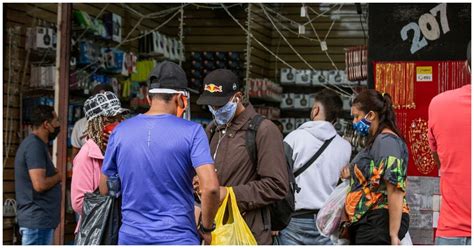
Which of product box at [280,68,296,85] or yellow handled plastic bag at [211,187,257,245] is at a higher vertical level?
product box at [280,68,296,85]

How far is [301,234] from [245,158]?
4.76 ft

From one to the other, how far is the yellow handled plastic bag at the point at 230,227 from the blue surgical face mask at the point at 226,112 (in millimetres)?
483

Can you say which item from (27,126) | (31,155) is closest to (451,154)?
(31,155)

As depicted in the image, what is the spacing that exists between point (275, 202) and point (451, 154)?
101cm

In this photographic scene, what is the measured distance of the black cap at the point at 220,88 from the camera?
16.0 ft

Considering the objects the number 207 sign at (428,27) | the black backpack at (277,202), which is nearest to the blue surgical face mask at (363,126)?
the black backpack at (277,202)

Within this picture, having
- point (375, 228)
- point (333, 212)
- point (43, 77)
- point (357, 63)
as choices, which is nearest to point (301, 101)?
point (43, 77)

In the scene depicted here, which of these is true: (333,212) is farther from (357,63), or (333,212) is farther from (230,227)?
(357,63)

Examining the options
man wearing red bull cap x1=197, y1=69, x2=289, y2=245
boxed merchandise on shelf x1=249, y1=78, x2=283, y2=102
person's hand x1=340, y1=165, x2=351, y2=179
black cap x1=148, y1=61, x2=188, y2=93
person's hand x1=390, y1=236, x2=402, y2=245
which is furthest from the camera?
boxed merchandise on shelf x1=249, y1=78, x2=283, y2=102

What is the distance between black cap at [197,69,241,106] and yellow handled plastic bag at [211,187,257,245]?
53 cm

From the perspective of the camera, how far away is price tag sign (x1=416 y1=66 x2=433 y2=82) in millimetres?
7039

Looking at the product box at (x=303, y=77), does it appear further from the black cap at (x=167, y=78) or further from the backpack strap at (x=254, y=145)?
the black cap at (x=167, y=78)

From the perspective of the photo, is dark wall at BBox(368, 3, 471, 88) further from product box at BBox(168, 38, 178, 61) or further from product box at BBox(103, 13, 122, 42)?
product box at BBox(168, 38, 178, 61)


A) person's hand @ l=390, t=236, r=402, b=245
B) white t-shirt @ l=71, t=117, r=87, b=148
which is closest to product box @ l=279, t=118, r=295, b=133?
white t-shirt @ l=71, t=117, r=87, b=148
